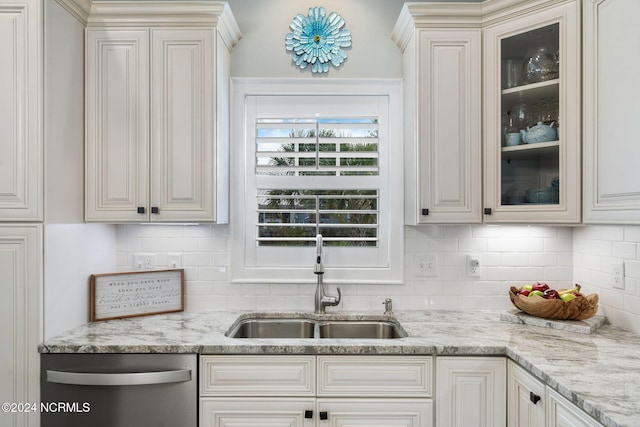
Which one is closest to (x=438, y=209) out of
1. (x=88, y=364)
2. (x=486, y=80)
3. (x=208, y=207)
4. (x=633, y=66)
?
(x=486, y=80)

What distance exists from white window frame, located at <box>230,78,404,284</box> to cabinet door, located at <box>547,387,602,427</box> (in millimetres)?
1112

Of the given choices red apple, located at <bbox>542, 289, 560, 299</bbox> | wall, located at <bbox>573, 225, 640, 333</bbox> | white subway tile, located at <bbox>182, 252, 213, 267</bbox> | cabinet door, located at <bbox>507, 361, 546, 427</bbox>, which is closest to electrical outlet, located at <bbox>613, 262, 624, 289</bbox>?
wall, located at <bbox>573, 225, 640, 333</bbox>

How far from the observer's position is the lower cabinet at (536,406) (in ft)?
4.29

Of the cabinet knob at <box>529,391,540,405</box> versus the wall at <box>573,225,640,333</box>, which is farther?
the wall at <box>573,225,640,333</box>

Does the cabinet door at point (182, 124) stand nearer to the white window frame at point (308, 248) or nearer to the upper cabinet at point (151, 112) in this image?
the upper cabinet at point (151, 112)

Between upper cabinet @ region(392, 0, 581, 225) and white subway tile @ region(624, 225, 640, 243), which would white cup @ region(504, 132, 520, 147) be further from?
white subway tile @ region(624, 225, 640, 243)

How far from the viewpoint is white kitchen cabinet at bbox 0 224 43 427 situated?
1799mm

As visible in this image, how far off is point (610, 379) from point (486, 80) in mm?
1402

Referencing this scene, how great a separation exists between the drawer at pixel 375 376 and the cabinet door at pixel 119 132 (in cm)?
119

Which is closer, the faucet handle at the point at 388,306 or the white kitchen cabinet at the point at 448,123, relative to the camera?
the white kitchen cabinet at the point at 448,123

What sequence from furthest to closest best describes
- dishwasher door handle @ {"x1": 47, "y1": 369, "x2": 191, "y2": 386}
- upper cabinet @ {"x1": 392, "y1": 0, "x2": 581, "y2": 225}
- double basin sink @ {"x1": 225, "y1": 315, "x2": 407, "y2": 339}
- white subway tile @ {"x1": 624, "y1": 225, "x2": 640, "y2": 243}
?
double basin sink @ {"x1": 225, "y1": 315, "x2": 407, "y2": 339} < upper cabinet @ {"x1": 392, "y1": 0, "x2": 581, "y2": 225} < white subway tile @ {"x1": 624, "y1": 225, "x2": 640, "y2": 243} < dishwasher door handle @ {"x1": 47, "y1": 369, "x2": 191, "y2": 386}

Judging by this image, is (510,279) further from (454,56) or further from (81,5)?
(81,5)

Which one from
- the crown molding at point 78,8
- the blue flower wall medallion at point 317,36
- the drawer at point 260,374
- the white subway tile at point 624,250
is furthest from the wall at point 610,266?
the crown molding at point 78,8

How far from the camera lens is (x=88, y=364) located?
1.79 m
